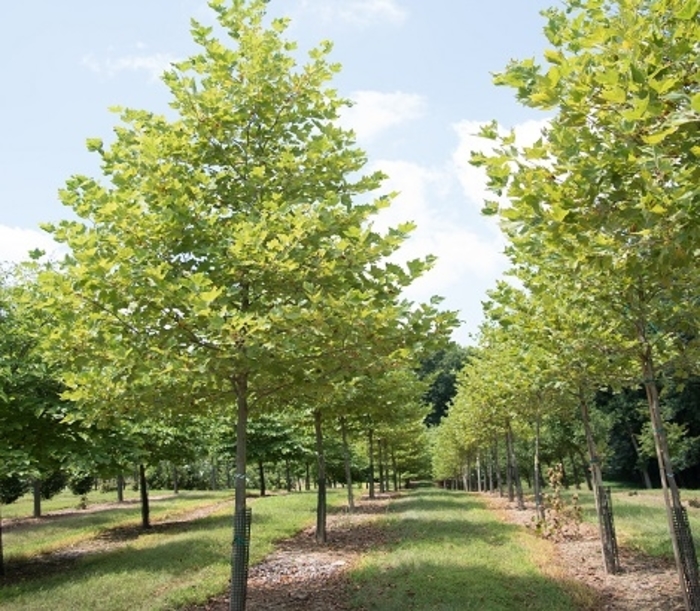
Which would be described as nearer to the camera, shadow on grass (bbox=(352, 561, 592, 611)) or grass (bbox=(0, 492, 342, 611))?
shadow on grass (bbox=(352, 561, 592, 611))

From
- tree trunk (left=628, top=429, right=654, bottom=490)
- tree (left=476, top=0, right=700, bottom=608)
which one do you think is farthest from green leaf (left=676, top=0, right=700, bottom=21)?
tree trunk (left=628, top=429, right=654, bottom=490)

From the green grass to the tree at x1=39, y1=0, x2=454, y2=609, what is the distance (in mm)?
3197

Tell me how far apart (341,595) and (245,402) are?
4150 millimetres

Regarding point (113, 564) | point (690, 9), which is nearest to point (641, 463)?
point (113, 564)

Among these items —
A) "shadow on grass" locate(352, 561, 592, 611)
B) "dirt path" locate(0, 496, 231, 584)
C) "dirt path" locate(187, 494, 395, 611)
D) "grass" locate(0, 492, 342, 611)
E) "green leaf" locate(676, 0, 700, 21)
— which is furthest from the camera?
"dirt path" locate(0, 496, 231, 584)

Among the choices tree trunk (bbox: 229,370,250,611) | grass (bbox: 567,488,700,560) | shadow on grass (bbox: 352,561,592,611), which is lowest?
grass (bbox: 567,488,700,560)

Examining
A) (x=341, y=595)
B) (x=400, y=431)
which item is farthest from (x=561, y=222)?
(x=400, y=431)

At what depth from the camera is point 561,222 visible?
4.93 m

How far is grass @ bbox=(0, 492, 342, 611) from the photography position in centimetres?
1080

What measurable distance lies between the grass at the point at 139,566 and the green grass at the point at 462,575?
3.05 m

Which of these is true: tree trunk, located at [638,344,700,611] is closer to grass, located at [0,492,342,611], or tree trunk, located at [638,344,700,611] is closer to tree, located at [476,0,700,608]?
tree, located at [476,0,700,608]

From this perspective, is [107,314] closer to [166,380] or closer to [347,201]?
[166,380]

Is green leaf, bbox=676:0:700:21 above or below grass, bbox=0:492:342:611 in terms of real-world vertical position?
above

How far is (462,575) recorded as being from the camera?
35.9 feet
